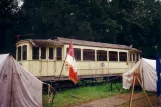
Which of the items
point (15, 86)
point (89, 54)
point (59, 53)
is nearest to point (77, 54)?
point (89, 54)

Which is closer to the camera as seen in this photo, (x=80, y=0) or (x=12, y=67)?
(x=12, y=67)

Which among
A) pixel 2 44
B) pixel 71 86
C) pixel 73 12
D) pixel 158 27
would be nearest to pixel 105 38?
pixel 73 12

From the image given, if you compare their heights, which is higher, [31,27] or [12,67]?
[31,27]

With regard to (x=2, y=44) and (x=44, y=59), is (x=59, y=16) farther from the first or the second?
(x=44, y=59)

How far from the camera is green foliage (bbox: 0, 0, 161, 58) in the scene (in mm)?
30906

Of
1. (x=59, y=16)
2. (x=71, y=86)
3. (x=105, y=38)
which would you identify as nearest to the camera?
(x=71, y=86)

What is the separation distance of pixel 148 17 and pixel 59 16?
15.4 metres

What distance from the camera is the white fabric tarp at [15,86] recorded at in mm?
9361

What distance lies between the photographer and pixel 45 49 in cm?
1579

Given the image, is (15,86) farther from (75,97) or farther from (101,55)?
(101,55)

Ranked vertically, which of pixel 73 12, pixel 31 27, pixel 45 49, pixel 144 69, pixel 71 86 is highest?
pixel 73 12

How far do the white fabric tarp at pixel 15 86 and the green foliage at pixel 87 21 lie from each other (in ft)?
68.0

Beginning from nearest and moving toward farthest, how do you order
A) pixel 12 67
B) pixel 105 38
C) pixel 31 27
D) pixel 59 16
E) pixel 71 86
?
pixel 12 67, pixel 71 86, pixel 59 16, pixel 31 27, pixel 105 38

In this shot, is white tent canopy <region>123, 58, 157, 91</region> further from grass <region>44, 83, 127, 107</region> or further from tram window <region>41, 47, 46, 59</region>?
tram window <region>41, 47, 46, 59</region>
